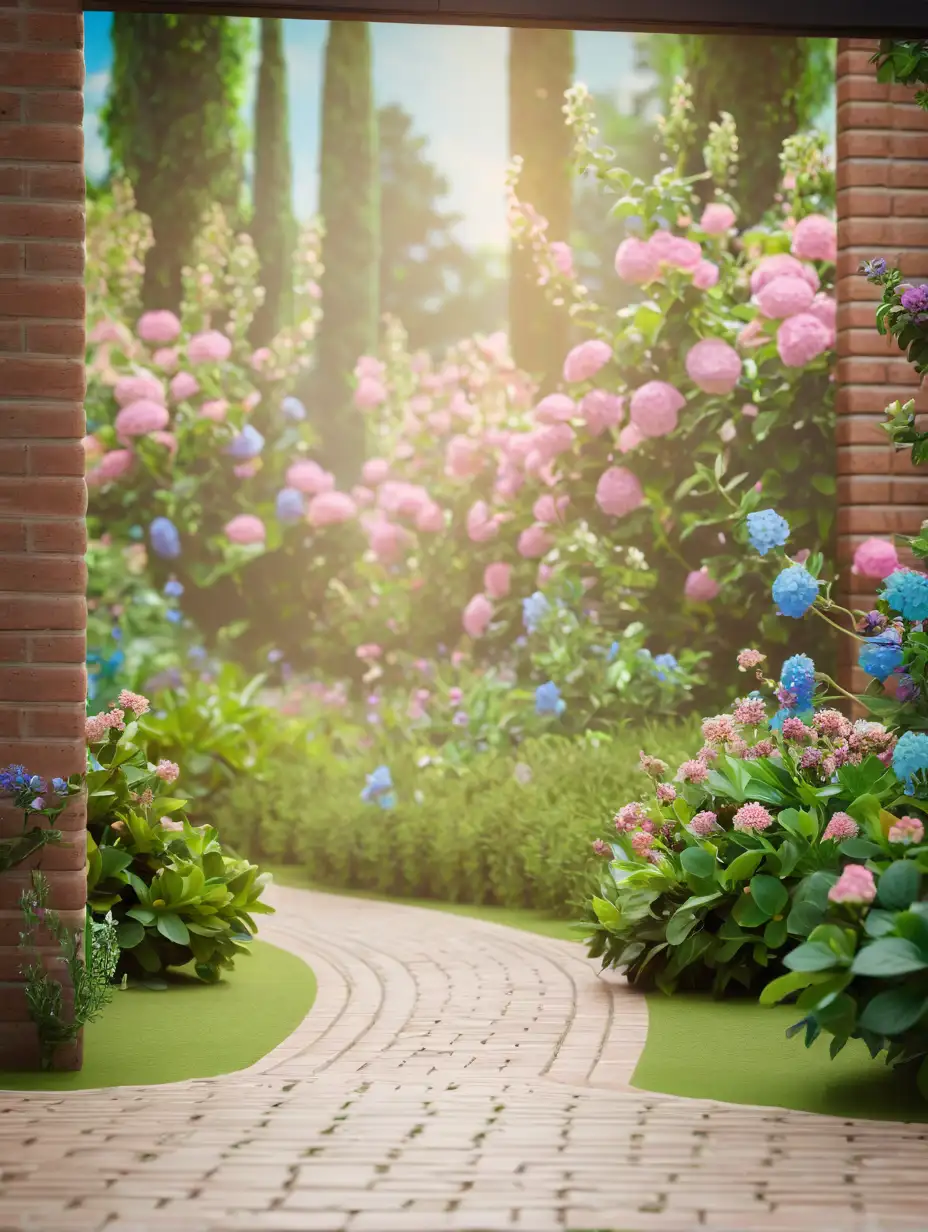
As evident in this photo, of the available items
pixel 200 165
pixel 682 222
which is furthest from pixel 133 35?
pixel 682 222

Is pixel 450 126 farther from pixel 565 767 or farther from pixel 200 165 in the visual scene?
pixel 565 767

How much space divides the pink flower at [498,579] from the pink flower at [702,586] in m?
1.16

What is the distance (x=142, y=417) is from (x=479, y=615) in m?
2.56

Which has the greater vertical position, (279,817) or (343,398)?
(343,398)

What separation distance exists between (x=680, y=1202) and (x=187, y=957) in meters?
→ 2.56

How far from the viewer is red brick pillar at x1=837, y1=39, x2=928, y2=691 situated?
5.31 m

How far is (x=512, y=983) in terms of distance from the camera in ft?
15.2

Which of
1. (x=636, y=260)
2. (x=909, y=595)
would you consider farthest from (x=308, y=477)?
(x=909, y=595)

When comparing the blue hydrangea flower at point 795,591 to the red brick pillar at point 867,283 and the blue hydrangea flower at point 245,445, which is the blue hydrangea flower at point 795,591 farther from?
the blue hydrangea flower at point 245,445

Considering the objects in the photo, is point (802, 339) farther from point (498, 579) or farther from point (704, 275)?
point (498, 579)

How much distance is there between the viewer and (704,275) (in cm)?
646

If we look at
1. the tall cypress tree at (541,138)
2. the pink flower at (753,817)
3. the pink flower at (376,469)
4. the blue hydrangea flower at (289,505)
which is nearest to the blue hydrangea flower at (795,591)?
the pink flower at (753,817)

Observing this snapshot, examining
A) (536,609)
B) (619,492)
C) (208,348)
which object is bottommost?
(536,609)

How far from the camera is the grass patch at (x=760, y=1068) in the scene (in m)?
3.30
